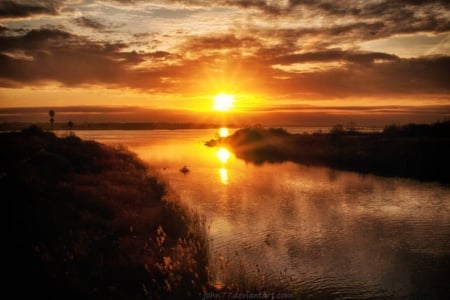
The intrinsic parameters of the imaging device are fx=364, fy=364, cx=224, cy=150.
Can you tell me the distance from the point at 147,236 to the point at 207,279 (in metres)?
4.28

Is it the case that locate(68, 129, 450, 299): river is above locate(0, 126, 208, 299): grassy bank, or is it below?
below

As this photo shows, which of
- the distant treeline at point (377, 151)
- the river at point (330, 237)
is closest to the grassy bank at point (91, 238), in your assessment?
the river at point (330, 237)

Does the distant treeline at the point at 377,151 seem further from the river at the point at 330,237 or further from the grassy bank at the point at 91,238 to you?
the grassy bank at the point at 91,238

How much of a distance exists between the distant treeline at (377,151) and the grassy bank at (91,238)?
37.0 meters

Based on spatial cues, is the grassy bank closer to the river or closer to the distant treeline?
the river

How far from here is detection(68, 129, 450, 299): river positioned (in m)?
14.1

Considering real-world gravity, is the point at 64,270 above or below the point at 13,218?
below

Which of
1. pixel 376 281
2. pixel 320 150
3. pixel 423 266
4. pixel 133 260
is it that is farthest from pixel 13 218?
pixel 320 150

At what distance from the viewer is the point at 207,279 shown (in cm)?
1288

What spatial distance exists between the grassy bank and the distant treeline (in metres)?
37.0

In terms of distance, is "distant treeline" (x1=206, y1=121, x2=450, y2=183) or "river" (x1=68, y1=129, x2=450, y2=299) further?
"distant treeline" (x1=206, y1=121, x2=450, y2=183)

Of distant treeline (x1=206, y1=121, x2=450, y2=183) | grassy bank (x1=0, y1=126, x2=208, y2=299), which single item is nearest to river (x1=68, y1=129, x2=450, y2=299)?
grassy bank (x1=0, y1=126, x2=208, y2=299)

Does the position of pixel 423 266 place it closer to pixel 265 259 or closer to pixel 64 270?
pixel 265 259

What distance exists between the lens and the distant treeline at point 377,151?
52.2 m
